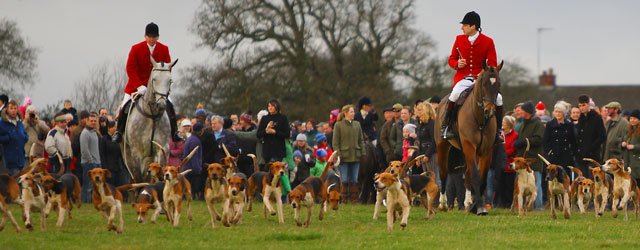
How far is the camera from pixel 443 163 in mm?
17641

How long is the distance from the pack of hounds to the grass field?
0.65 ft

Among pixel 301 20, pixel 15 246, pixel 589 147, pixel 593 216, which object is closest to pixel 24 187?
pixel 15 246

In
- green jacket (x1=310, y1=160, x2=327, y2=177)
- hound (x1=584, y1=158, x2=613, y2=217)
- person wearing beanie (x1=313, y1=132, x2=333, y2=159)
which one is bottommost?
hound (x1=584, y1=158, x2=613, y2=217)

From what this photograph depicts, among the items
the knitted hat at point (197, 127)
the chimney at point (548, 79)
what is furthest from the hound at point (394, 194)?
the chimney at point (548, 79)

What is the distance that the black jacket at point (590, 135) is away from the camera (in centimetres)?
1905

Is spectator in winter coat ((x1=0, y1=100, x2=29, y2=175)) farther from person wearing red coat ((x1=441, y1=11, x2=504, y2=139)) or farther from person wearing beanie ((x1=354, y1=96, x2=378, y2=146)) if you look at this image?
person wearing beanie ((x1=354, y1=96, x2=378, y2=146))

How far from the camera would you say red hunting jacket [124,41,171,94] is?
16859 millimetres

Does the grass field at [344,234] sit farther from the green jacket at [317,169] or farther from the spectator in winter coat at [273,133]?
the green jacket at [317,169]

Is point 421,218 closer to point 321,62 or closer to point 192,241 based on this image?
point 192,241

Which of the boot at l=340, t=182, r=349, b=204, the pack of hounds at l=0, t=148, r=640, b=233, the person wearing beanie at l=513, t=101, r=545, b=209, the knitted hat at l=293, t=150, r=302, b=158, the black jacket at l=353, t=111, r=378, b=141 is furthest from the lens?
the black jacket at l=353, t=111, r=378, b=141

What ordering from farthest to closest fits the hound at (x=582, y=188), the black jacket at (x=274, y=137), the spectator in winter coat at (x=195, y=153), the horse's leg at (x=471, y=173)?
the spectator in winter coat at (x=195, y=153) < the black jacket at (x=274, y=137) < the hound at (x=582, y=188) < the horse's leg at (x=471, y=173)

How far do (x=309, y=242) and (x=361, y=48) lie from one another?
3400 centimetres

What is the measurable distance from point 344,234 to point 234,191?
5.26 feet

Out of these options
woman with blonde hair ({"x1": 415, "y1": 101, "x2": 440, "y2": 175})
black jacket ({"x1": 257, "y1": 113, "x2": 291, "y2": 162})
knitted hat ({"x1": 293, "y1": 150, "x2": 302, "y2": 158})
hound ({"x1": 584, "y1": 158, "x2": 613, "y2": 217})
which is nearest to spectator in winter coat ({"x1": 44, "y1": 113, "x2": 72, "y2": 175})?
black jacket ({"x1": 257, "y1": 113, "x2": 291, "y2": 162})
